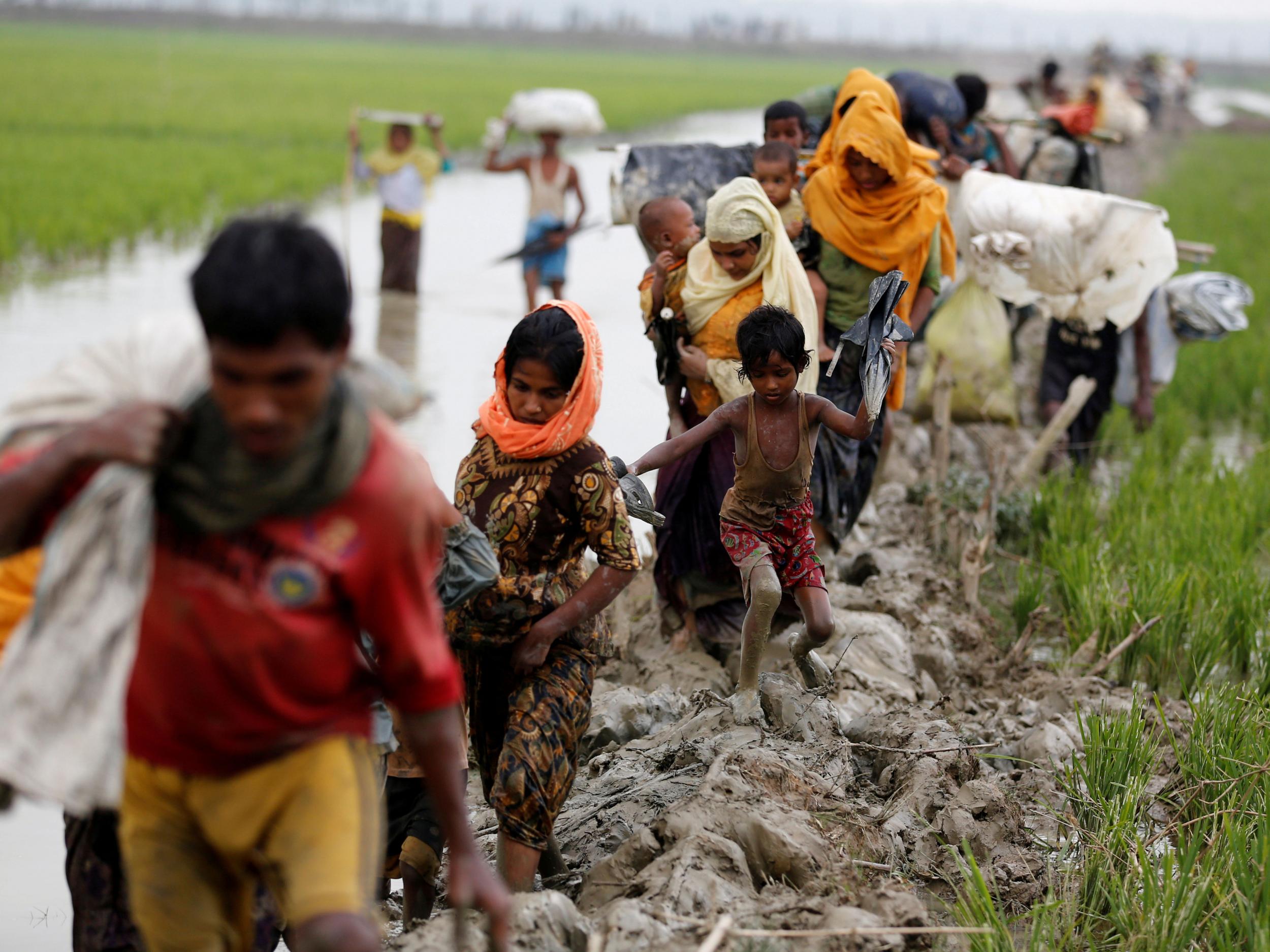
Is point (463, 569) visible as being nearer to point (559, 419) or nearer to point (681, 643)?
point (559, 419)

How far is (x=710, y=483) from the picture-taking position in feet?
14.8

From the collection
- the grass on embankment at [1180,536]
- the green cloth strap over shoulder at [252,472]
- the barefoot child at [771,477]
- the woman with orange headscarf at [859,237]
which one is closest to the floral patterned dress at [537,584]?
the barefoot child at [771,477]

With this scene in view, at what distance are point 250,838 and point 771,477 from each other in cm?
213

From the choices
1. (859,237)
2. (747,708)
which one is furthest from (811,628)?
(859,237)

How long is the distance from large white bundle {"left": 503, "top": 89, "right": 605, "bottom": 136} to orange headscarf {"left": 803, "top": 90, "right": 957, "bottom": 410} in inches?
170

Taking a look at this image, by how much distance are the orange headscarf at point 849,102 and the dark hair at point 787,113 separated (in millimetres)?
105

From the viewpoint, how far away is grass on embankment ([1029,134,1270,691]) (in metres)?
4.71

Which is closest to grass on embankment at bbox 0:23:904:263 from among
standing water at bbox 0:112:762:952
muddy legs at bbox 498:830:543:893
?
standing water at bbox 0:112:762:952

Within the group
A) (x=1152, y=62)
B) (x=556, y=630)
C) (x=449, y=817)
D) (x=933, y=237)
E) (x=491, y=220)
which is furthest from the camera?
(x=1152, y=62)

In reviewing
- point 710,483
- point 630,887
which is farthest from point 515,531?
point 710,483

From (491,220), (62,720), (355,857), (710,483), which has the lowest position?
(491,220)

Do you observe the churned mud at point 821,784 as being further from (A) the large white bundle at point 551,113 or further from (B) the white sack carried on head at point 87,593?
(A) the large white bundle at point 551,113

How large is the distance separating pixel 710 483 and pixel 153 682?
2.86 metres

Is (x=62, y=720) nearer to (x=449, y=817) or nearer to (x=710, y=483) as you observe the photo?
(x=449, y=817)
